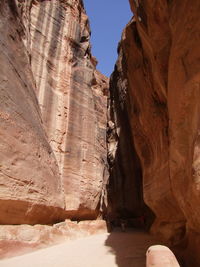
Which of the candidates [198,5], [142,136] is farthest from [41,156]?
[198,5]

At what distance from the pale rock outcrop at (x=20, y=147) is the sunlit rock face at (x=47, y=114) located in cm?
3

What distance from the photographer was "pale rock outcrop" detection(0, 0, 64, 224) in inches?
244

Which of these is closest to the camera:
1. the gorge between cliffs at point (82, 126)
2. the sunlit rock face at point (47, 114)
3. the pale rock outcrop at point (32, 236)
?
the gorge between cliffs at point (82, 126)

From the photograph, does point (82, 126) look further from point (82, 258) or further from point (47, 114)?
point (82, 258)

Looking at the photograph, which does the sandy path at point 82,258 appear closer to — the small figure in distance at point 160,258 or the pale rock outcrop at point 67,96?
the small figure in distance at point 160,258

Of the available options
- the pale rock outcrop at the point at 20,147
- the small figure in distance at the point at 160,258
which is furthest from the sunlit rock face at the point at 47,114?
the small figure in distance at the point at 160,258

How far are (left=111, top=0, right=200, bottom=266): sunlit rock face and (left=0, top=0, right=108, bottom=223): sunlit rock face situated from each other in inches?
136

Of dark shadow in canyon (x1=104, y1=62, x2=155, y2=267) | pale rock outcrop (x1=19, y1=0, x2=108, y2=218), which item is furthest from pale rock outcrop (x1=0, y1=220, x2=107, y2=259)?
dark shadow in canyon (x1=104, y1=62, x2=155, y2=267)

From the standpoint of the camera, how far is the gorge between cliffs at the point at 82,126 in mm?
4312

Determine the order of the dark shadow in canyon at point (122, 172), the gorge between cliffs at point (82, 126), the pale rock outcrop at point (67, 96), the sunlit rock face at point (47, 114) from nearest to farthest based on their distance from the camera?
1. the gorge between cliffs at point (82, 126)
2. the sunlit rock face at point (47, 114)
3. the pale rock outcrop at point (67, 96)
4. the dark shadow in canyon at point (122, 172)

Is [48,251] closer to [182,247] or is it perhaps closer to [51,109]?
[182,247]

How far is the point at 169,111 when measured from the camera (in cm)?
491

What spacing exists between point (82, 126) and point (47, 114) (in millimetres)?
2255

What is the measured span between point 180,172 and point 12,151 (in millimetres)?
4579
